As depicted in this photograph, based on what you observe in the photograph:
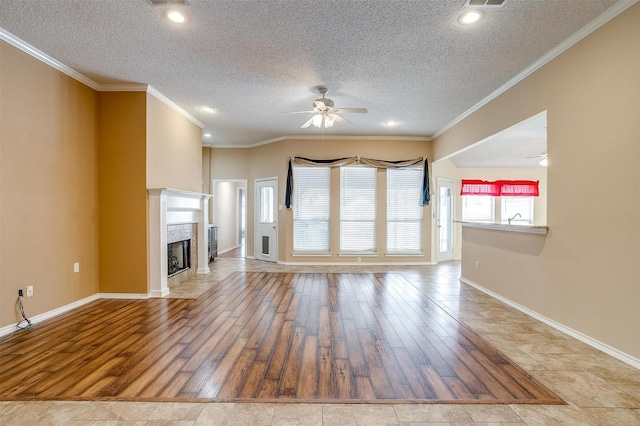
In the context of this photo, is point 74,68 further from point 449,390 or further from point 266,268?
point 449,390

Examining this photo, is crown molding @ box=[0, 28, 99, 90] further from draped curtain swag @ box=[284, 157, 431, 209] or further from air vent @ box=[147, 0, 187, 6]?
draped curtain swag @ box=[284, 157, 431, 209]

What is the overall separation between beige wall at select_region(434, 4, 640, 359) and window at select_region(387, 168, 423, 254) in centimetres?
330

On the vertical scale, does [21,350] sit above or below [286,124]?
below

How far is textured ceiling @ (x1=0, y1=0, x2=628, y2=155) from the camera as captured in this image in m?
2.56

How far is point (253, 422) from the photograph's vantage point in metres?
1.73

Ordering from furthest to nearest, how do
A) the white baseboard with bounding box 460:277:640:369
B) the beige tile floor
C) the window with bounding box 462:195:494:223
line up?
the window with bounding box 462:195:494:223, the white baseboard with bounding box 460:277:640:369, the beige tile floor

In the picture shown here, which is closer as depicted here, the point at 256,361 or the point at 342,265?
the point at 256,361

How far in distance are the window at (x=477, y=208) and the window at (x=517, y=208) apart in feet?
1.03

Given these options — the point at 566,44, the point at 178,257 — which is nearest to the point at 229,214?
the point at 178,257

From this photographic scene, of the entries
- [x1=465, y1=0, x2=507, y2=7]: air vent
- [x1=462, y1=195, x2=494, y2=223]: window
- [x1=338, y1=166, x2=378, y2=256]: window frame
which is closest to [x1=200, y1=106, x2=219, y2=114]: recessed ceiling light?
[x1=338, y1=166, x2=378, y2=256]: window frame

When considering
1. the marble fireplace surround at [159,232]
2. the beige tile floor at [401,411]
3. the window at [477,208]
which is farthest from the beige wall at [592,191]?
the marble fireplace surround at [159,232]

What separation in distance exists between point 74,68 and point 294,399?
177 inches

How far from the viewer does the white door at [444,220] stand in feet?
24.2

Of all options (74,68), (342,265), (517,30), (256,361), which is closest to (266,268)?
(342,265)
